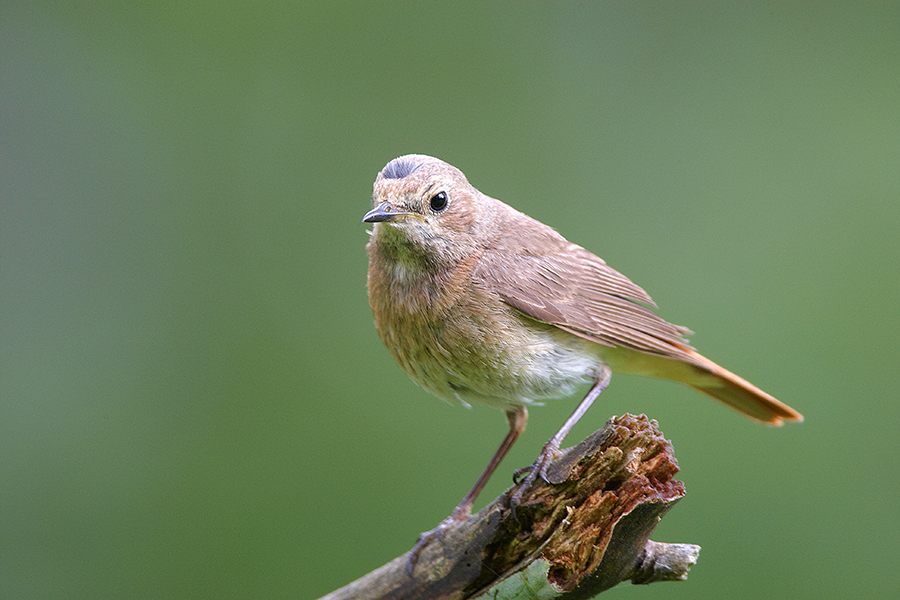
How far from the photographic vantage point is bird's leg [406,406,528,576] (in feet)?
11.4

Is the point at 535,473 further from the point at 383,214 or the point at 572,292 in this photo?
the point at 383,214

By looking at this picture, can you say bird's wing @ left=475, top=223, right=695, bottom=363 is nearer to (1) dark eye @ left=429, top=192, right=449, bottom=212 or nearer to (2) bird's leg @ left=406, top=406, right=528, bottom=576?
(1) dark eye @ left=429, top=192, right=449, bottom=212

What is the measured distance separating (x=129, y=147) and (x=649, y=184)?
3424mm

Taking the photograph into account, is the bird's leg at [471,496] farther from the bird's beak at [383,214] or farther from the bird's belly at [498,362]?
the bird's beak at [383,214]

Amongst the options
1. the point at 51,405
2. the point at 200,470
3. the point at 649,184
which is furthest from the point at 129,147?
the point at 649,184

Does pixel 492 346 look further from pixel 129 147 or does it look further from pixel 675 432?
pixel 129 147

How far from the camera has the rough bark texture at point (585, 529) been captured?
287cm

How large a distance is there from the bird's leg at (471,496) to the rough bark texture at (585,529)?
0.15 metres

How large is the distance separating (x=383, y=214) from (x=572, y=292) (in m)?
0.90

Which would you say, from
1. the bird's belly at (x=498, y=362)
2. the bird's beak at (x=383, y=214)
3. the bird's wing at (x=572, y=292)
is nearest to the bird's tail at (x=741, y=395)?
the bird's wing at (x=572, y=292)

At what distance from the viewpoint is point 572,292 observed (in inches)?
148

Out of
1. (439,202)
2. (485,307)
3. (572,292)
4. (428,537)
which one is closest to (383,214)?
(439,202)

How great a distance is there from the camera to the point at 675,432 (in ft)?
16.4

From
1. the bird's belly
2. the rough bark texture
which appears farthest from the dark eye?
the rough bark texture
